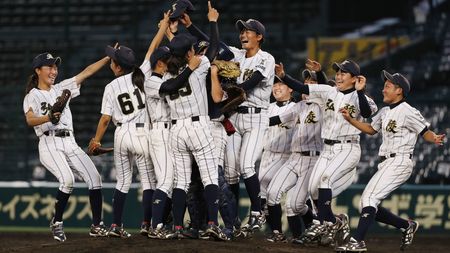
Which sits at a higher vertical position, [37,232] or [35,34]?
[35,34]

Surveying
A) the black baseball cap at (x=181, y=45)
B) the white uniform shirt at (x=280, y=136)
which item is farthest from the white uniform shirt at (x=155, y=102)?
the white uniform shirt at (x=280, y=136)

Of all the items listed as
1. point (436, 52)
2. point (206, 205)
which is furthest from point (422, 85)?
point (206, 205)

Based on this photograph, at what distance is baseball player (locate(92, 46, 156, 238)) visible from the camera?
10.7m

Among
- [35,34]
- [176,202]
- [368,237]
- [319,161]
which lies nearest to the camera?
[176,202]

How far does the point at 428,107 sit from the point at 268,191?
5.74 m

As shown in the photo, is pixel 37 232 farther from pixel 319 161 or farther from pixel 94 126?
pixel 319 161

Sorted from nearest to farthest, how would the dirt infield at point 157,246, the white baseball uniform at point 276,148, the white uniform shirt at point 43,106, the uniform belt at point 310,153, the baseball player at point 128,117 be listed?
the dirt infield at point 157,246 → the baseball player at point 128,117 → the white uniform shirt at point 43,106 → the uniform belt at point 310,153 → the white baseball uniform at point 276,148

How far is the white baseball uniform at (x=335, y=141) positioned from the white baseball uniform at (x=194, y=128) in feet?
4.15

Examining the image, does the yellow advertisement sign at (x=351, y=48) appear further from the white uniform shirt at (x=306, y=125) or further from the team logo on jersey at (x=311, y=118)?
the team logo on jersey at (x=311, y=118)

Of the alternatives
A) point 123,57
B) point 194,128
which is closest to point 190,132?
point 194,128

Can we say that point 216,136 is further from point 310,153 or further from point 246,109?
point 310,153

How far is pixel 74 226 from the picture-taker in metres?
16.2

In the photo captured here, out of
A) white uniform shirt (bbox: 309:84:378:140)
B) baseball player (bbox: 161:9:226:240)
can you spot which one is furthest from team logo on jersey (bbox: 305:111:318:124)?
baseball player (bbox: 161:9:226:240)

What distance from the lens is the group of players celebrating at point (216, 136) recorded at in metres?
10.2
